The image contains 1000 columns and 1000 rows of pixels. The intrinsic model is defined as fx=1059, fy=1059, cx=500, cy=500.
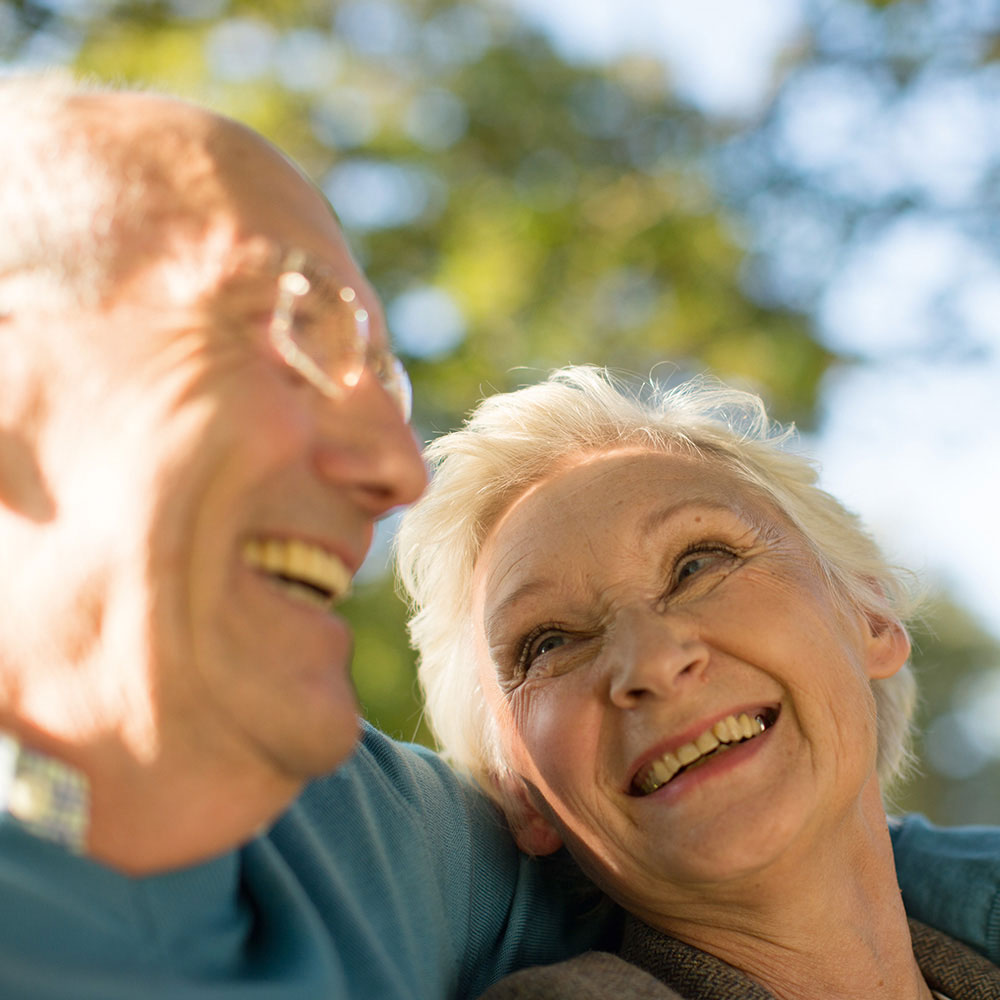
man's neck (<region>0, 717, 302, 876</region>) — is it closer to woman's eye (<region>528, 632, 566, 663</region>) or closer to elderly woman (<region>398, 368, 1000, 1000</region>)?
elderly woman (<region>398, 368, 1000, 1000</region>)

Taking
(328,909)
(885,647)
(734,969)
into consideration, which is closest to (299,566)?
(328,909)

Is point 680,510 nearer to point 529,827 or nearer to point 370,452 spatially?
point 529,827

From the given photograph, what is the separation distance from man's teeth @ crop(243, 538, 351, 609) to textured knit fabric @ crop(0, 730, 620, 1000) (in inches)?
13.3

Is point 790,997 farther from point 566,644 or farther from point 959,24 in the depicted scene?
point 959,24

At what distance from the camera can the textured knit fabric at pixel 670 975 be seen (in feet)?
5.38

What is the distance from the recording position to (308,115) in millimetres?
7852

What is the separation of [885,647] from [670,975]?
815 mm

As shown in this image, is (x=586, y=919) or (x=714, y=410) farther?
(x=714, y=410)

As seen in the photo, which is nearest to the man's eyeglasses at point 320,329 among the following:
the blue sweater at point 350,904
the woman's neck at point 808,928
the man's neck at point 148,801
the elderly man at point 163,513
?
the elderly man at point 163,513

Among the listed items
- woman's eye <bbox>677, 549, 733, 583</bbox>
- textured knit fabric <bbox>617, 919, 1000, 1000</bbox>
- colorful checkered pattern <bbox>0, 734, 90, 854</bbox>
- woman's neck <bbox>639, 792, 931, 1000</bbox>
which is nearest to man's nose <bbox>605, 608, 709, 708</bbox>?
woman's eye <bbox>677, 549, 733, 583</bbox>

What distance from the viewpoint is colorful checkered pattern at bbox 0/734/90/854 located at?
102 centimetres

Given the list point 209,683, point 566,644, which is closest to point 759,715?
point 566,644

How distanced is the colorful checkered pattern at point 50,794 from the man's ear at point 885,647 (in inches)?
65.0

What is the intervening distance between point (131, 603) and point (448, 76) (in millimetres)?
8267
